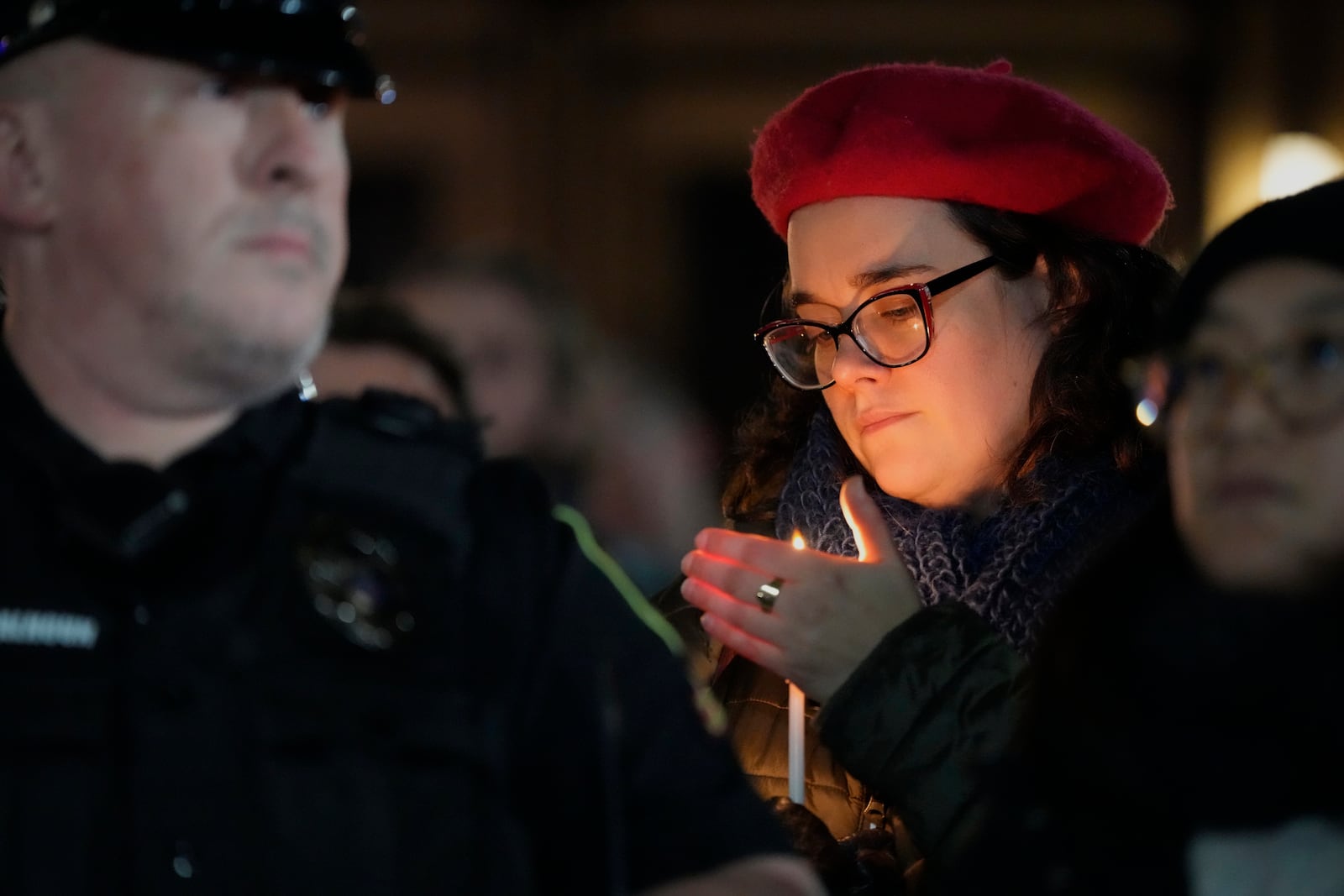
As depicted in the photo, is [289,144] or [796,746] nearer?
[289,144]

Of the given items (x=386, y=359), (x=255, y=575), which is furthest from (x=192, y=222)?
(x=386, y=359)

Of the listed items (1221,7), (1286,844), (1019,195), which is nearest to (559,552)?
(1286,844)

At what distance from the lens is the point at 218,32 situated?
186 centimetres

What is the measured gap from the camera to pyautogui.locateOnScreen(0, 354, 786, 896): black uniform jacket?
170cm

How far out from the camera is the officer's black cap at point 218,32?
1846 millimetres

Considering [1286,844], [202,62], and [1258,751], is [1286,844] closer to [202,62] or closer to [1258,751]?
[1258,751]

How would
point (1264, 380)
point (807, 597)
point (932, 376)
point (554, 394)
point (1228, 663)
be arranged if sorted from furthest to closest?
point (554, 394) < point (932, 376) < point (807, 597) < point (1264, 380) < point (1228, 663)

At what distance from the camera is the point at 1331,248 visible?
1847mm

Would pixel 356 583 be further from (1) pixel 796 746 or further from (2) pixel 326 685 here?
(1) pixel 796 746

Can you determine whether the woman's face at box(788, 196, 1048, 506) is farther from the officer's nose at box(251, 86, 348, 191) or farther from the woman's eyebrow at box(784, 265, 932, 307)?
the officer's nose at box(251, 86, 348, 191)


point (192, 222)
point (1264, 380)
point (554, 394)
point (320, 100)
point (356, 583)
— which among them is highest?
point (320, 100)

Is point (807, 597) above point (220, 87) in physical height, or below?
below

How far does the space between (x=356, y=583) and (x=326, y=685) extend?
0.11 meters

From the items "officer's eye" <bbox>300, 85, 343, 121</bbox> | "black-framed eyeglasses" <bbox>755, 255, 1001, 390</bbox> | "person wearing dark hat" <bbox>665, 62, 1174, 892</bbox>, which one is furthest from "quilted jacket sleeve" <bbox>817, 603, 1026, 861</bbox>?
"officer's eye" <bbox>300, 85, 343, 121</bbox>
